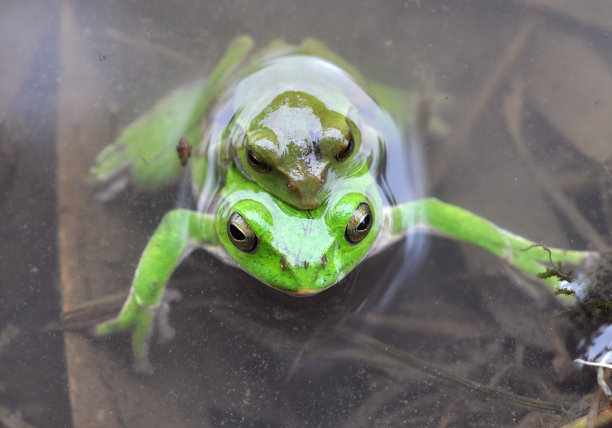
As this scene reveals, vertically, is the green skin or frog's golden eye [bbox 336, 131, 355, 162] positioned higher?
frog's golden eye [bbox 336, 131, 355, 162]

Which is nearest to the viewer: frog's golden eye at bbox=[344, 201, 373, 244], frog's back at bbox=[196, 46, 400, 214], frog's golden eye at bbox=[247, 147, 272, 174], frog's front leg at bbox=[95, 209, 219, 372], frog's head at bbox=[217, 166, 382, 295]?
frog's head at bbox=[217, 166, 382, 295]

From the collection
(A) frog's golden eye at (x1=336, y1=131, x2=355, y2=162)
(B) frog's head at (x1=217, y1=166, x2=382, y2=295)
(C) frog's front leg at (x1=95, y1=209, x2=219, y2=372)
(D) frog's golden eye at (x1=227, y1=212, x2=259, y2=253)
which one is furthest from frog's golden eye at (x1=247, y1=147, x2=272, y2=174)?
(C) frog's front leg at (x1=95, y1=209, x2=219, y2=372)

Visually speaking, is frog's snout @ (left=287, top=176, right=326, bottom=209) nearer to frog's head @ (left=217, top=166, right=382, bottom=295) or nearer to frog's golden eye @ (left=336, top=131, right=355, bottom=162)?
frog's head @ (left=217, top=166, right=382, bottom=295)

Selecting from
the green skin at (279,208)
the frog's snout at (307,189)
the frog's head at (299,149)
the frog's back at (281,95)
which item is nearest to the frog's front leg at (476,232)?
the green skin at (279,208)

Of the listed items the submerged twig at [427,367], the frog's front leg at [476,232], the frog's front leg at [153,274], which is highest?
the frog's front leg at [476,232]

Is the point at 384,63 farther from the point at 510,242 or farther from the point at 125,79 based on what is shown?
the point at 125,79

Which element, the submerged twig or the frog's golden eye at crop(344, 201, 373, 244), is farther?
the submerged twig

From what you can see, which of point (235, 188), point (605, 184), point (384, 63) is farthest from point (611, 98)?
point (235, 188)

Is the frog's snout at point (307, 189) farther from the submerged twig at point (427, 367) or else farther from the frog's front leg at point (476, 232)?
the submerged twig at point (427, 367)
